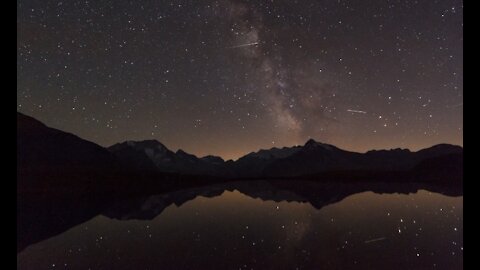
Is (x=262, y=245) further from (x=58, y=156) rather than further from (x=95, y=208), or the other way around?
(x=58, y=156)

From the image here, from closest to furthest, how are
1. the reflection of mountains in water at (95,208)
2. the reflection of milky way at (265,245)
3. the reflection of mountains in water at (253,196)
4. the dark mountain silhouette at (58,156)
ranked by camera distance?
the reflection of milky way at (265,245), the reflection of mountains in water at (95,208), the reflection of mountains in water at (253,196), the dark mountain silhouette at (58,156)

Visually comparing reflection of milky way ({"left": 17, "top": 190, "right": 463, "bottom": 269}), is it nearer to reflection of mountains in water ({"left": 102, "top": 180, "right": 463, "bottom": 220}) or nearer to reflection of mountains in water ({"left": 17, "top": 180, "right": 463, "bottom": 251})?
reflection of mountains in water ({"left": 17, "top": 180, "right": 463, "bottom": 251})

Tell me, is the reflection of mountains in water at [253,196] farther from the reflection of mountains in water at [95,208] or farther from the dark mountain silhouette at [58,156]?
the dark mountain silhouette at [58,156]

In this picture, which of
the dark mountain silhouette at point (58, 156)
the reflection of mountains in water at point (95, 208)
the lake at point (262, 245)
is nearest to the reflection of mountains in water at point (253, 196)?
the reflection of mountains in water at point (95, 208)

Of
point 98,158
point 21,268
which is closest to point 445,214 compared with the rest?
point 21,268

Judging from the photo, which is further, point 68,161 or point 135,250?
point 68,161

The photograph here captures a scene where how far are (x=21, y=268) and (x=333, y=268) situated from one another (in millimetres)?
10839

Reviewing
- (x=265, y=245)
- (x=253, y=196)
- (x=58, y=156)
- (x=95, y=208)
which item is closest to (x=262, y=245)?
(x=265, y=245)

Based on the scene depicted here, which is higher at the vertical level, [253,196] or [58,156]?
[58,156]

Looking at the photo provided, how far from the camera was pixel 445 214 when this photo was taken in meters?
23.3

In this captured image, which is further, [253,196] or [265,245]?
[253,196]

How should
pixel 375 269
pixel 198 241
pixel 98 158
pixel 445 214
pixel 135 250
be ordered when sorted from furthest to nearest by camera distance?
pixel 98 158 → pixel 445 214 → pixel 198 241 → pixel 135 250 → pixel 375 269
